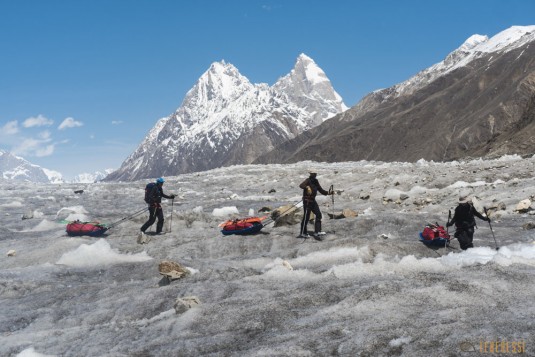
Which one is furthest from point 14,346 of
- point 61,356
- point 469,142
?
point 469,142

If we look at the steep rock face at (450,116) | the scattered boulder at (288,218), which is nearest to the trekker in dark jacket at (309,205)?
the scattered boulder at (288,218)

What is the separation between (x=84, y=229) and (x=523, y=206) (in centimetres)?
1614

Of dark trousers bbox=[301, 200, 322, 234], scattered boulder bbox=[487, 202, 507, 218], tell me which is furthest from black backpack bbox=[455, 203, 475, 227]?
scattered boulder bbox=[487, 202, 507, 218]

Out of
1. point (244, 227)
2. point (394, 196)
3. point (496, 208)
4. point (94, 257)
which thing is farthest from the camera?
point (394, 196)

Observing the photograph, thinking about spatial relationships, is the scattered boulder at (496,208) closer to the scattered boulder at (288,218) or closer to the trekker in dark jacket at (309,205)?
the scattered boulder at (288,218)

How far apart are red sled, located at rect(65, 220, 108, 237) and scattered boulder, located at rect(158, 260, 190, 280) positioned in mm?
7602

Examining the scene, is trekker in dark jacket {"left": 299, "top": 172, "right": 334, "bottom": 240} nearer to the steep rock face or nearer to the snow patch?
the snow patch

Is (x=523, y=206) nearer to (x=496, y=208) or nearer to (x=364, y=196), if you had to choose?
(x=496, y=208)

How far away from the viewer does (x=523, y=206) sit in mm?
16953

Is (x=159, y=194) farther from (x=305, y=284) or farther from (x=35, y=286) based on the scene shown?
(x=305, y=284)

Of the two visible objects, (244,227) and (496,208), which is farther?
(496,208)

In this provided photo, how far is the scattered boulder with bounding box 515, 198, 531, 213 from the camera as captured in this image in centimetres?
1692

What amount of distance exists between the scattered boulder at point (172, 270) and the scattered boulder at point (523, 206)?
1241 cm

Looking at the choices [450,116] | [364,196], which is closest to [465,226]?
[364,196]
